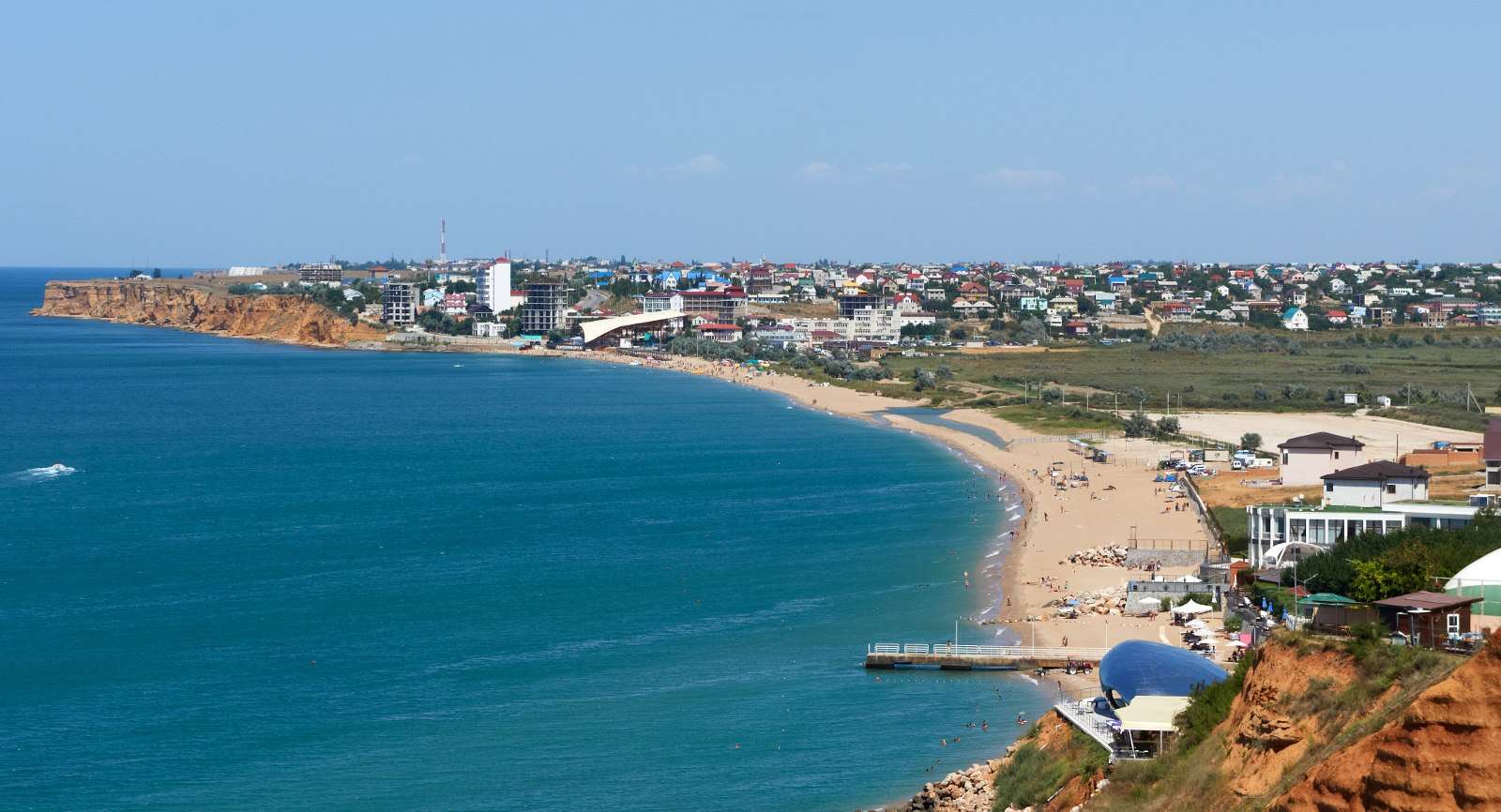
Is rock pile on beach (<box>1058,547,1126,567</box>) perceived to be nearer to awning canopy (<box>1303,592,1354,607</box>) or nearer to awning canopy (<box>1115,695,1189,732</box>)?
awning canopy (<box>1303,592,1354,607</box>)

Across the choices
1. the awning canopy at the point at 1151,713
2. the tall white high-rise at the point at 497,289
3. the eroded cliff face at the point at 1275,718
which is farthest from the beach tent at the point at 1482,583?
the tall white high-rise at the point at 497,289

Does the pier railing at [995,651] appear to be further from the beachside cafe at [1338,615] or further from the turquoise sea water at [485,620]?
the beachside cafe at [1338,615]

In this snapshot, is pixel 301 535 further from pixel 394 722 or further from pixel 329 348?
pixel 329 348

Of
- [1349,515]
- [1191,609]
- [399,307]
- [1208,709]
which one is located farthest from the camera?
[399,307]

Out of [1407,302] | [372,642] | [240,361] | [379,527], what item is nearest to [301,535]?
[379,527]

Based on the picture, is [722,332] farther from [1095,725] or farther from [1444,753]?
[1444,753]

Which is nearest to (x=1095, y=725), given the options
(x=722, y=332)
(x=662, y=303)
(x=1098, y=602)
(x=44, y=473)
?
(x=1098, y=602)
